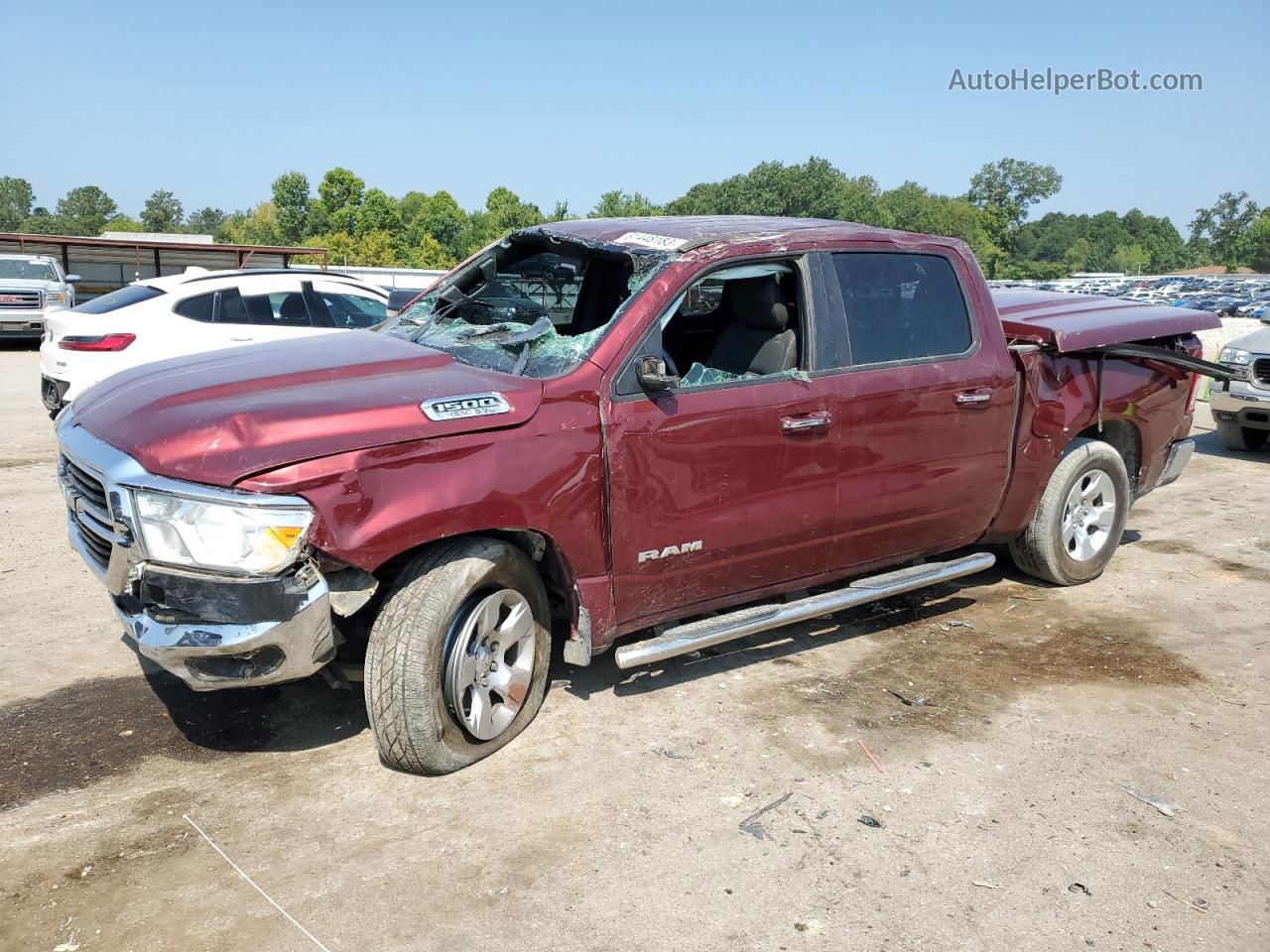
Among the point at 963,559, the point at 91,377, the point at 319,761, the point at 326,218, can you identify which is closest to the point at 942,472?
the point at 963,559

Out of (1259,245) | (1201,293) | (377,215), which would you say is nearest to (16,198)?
(377,215)

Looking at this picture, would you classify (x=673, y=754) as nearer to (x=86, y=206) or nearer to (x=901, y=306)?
(x=901, y=306)

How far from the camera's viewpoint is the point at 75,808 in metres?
3.47

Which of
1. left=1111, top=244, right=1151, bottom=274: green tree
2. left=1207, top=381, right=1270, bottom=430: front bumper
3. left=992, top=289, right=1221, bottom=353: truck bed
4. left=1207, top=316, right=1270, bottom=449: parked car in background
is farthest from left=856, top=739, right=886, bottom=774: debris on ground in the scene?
left=1111, top=244, right=1151, bottom=274: green tree

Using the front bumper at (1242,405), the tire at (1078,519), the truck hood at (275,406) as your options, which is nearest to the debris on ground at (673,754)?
the truck hood at (275,406)

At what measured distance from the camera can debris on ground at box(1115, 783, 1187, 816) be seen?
3.66 metres

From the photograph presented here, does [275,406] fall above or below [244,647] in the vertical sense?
above

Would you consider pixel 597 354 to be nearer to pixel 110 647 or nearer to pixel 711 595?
pixel 711 595

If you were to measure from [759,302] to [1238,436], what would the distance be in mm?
8128

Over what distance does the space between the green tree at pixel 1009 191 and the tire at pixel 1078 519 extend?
5152 inches

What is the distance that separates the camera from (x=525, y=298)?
4.94 meters

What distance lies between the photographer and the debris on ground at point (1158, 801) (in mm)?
3660

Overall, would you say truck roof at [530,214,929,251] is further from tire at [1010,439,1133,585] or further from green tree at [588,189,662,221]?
green tree at [588,189,662,221]

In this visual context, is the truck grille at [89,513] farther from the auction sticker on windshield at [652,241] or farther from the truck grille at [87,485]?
the auction sticker on windshield at [652,241]
